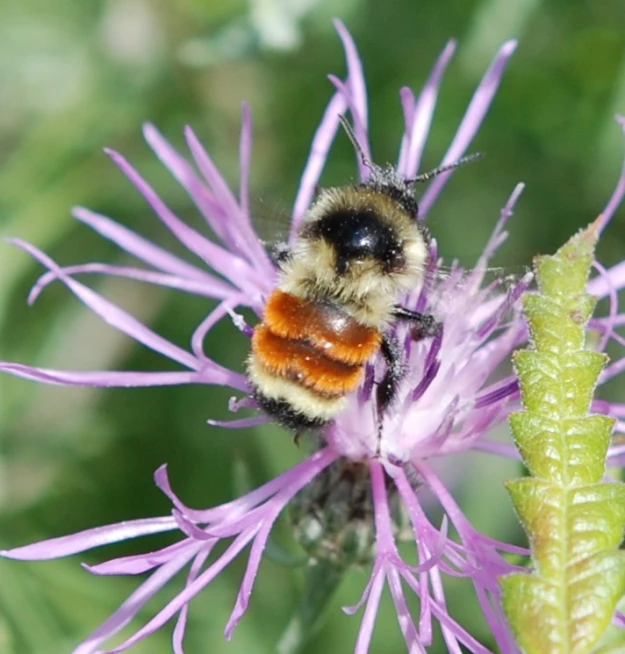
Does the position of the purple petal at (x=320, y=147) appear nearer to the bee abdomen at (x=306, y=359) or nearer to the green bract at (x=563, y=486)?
the bee abdomen at (x=306, y=359)

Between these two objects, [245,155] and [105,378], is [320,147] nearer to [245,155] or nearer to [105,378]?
[245,155]

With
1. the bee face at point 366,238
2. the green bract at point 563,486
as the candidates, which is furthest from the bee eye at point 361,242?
the green bract at point 563,486

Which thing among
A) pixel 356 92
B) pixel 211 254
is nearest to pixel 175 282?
pixel 211 254

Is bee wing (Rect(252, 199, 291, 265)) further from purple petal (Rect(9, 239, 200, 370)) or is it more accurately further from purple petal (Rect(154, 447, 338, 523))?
purple petal (Rect(154, 447, 338, 523))

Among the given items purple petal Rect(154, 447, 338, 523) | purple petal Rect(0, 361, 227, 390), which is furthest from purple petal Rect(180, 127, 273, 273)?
purple petal Rect(154, 447, 338, 523)

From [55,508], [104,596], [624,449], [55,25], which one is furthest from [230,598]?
[55,25]

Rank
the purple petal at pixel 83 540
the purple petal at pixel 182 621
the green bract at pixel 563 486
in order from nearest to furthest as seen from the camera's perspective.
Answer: the green bract at pixel 563 486
the purple petal at pixel 182 621
the purple petal at pixel 83 540
